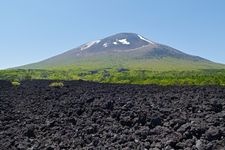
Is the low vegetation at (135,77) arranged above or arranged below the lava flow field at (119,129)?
below

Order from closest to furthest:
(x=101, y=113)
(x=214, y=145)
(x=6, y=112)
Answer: (x=214, y=145) → (x=101, y=113) → (x=6, y=112)

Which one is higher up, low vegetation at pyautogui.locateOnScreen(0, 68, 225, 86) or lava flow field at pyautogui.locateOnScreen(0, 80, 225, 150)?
lava flow field at pyautogui.locateOnScreen(0, 80, 225, 150)

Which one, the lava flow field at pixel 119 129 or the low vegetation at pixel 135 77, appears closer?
the lava flow field at pixel 119 129

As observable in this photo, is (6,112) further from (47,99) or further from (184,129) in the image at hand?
(184,129)

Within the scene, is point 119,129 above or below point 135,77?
above

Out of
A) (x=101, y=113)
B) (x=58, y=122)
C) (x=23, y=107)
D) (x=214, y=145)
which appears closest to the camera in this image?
(x=214, y=145)

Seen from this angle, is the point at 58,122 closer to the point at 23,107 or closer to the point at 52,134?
the point at 52,134

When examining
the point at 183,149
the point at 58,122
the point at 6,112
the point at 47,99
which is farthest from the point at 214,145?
the point at 47,99

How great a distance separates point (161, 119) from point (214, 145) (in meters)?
3.72

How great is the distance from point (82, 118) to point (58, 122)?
3.04ft

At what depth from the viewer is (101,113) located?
15.0 metres

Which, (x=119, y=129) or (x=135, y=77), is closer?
(x=119, y=129)

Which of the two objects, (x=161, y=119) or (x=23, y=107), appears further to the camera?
(x=23, y=107)

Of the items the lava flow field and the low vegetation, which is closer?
the lava flow field
